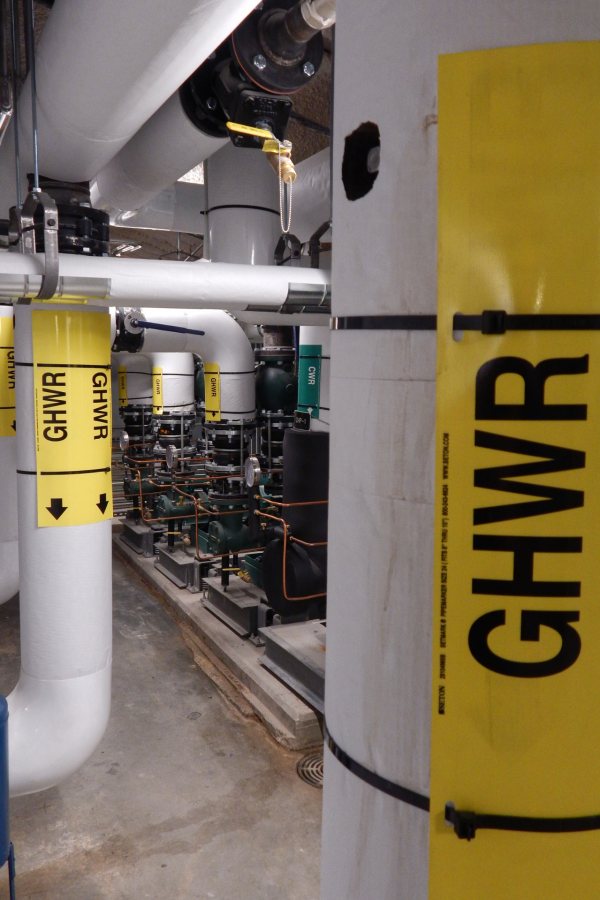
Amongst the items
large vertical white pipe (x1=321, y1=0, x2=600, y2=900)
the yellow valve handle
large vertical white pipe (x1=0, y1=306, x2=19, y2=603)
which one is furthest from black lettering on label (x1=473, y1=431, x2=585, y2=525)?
large vertical white pipe (x1=0, y1=306, x2=19, y2=603)

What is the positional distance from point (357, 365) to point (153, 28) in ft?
3.47

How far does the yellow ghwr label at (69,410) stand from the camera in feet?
9.06

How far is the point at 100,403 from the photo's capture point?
2.90m

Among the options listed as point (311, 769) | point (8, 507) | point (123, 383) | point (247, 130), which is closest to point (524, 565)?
point (247, 130)

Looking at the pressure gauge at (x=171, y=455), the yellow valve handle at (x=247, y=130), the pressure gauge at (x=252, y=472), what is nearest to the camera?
the yellow valve handle at (x=247, y=130)

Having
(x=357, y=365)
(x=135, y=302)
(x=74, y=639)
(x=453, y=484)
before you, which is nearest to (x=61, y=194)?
(x=135, y=302)

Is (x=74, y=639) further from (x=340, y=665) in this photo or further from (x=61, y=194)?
(x=340, y=665)

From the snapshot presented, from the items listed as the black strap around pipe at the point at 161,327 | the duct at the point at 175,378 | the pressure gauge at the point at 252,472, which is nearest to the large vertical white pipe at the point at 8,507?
the black strap around pipe at the point at 161,327

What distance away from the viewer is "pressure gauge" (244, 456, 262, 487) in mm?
5418

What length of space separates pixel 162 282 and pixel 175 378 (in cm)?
528

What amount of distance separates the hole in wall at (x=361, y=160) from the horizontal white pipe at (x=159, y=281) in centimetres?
158

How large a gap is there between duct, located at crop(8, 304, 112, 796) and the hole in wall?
214 cm

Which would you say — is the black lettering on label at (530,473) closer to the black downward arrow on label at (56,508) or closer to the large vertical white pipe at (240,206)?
the black downward arrow on label at (56,508)

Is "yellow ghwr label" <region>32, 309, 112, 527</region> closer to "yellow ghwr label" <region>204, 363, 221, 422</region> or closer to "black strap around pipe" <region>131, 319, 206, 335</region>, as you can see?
"black strap around pipe" <region>131, 319, 206, 335</region>
